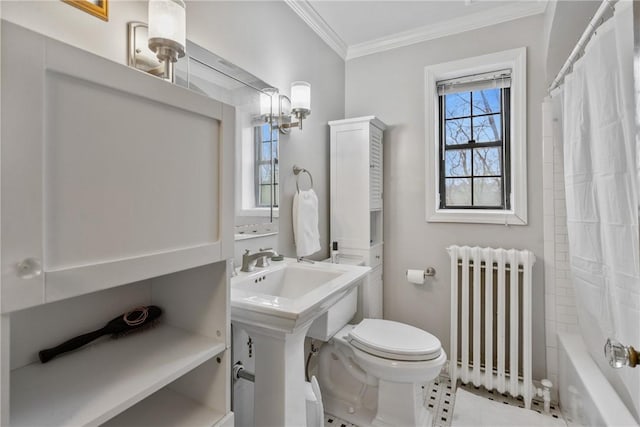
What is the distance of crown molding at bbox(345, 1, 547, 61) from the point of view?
74.3 inches

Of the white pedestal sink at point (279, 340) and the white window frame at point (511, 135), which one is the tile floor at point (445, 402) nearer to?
the white pedestal sink at point (279, 340)

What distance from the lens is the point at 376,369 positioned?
1499mm

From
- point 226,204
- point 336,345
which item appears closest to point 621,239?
point 226,204

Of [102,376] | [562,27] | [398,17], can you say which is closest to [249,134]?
[102,376]

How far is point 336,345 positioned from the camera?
1.74 meters

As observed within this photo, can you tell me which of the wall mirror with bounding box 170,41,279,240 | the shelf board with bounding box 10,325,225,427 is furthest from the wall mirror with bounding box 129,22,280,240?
the shelf board with bounding box 10,325,225,427

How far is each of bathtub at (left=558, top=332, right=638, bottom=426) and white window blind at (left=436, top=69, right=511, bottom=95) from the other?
1.64 metres

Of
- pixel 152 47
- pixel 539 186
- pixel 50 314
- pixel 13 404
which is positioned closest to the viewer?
pixel 13 404

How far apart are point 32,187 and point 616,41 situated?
1476 millimetres

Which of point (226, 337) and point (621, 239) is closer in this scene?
point (226, 337)

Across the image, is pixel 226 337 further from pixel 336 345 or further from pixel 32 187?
pixel 336 345

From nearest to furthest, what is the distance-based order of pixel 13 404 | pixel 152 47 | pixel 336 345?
pixel 13 404
pixel 152 47
pixel 336 345

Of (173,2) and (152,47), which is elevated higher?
(173,2)

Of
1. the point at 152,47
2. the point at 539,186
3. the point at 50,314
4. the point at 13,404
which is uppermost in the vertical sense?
the point at 152,47
